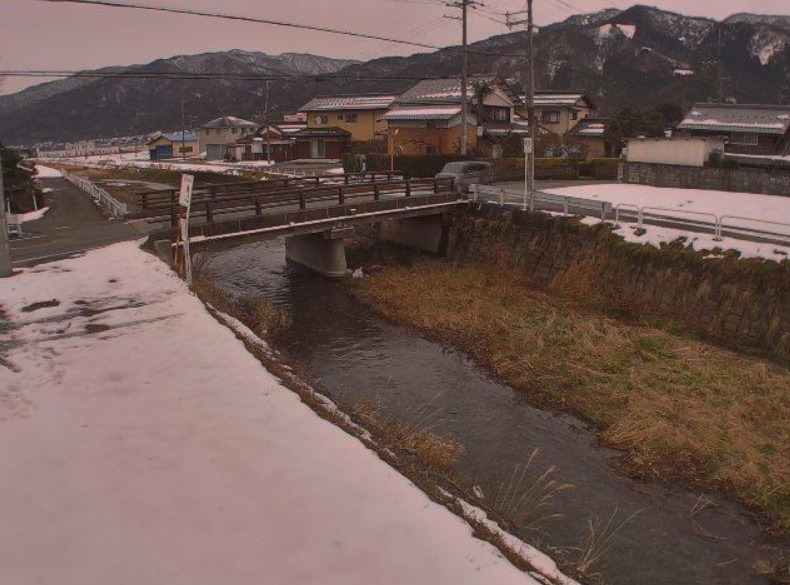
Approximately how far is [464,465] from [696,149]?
2911 cm

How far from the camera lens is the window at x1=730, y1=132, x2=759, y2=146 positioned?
40938 millimetres

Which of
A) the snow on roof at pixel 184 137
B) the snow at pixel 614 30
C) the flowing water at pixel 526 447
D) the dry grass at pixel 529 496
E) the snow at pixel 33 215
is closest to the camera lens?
the flowing water at pixel 526 447

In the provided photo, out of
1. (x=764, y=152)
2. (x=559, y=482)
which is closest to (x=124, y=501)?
(x=559, y=482)

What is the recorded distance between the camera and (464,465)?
1007 cm

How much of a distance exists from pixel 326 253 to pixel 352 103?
47097 millimetres

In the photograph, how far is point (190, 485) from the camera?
6473 mm

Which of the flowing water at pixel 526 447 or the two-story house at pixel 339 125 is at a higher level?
the two-story house at pixel 339 125

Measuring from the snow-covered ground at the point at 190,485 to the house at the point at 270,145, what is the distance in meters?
60.3

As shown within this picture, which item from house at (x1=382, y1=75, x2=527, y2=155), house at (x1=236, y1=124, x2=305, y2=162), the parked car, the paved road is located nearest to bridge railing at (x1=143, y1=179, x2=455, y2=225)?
the paved road

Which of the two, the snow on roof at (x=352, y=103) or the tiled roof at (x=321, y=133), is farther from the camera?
the tiled roof at (x=321, y=133)

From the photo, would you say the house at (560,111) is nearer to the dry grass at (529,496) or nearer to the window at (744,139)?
the window at (744,139)

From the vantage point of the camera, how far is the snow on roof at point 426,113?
158 ft

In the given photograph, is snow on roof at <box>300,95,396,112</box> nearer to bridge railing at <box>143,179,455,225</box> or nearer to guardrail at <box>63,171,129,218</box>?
guardrail at <box>63,171,129,218</box>

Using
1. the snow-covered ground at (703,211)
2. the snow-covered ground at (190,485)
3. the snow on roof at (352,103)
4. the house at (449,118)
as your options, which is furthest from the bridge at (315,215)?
the snow on roof at (352,103)
